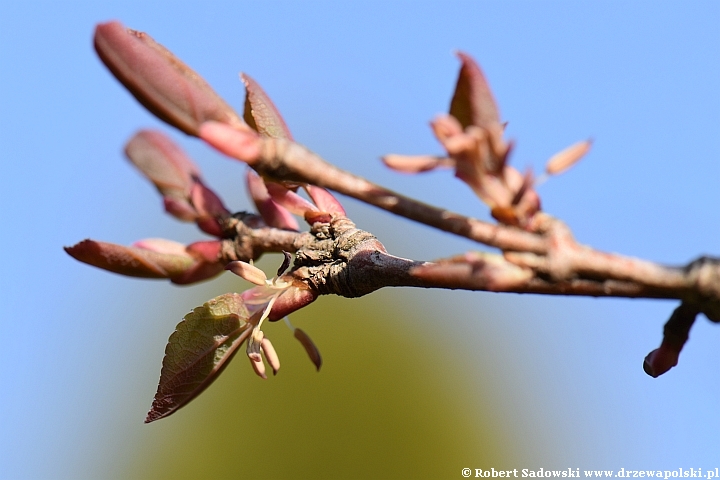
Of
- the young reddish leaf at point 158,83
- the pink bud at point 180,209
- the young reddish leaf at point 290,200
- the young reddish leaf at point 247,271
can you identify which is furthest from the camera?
Answer: the pink bud at point 180,209

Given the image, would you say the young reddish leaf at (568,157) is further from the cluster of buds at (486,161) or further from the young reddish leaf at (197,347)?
the young reddish leaf at (197,347)

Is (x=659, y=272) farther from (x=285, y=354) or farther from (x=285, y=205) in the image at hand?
(x=285, y=354)

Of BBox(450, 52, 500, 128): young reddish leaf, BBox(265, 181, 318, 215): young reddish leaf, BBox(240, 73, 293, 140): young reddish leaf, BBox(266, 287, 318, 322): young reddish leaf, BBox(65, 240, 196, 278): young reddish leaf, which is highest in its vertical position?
BBox(240, 73, 293, 140): young reddish leaf

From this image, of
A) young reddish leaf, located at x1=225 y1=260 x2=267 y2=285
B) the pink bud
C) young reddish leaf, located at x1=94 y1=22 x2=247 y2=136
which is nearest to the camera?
young reddish leaf, located at x1=94 y1=22 x2=247 y2=136

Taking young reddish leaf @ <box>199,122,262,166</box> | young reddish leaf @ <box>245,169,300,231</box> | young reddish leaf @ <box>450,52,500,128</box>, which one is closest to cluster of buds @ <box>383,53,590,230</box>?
young reddish leaf @ <box>450,52,500,128</box>

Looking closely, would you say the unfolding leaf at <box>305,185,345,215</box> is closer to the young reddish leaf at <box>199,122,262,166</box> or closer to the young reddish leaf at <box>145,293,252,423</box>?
the young reddish leaf at <box>145,293,252,423</box>

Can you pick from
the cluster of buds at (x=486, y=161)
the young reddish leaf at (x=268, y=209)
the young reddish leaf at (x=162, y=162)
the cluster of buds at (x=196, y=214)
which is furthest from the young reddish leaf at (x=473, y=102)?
the young reddish leaf at (x=162, y=162)
